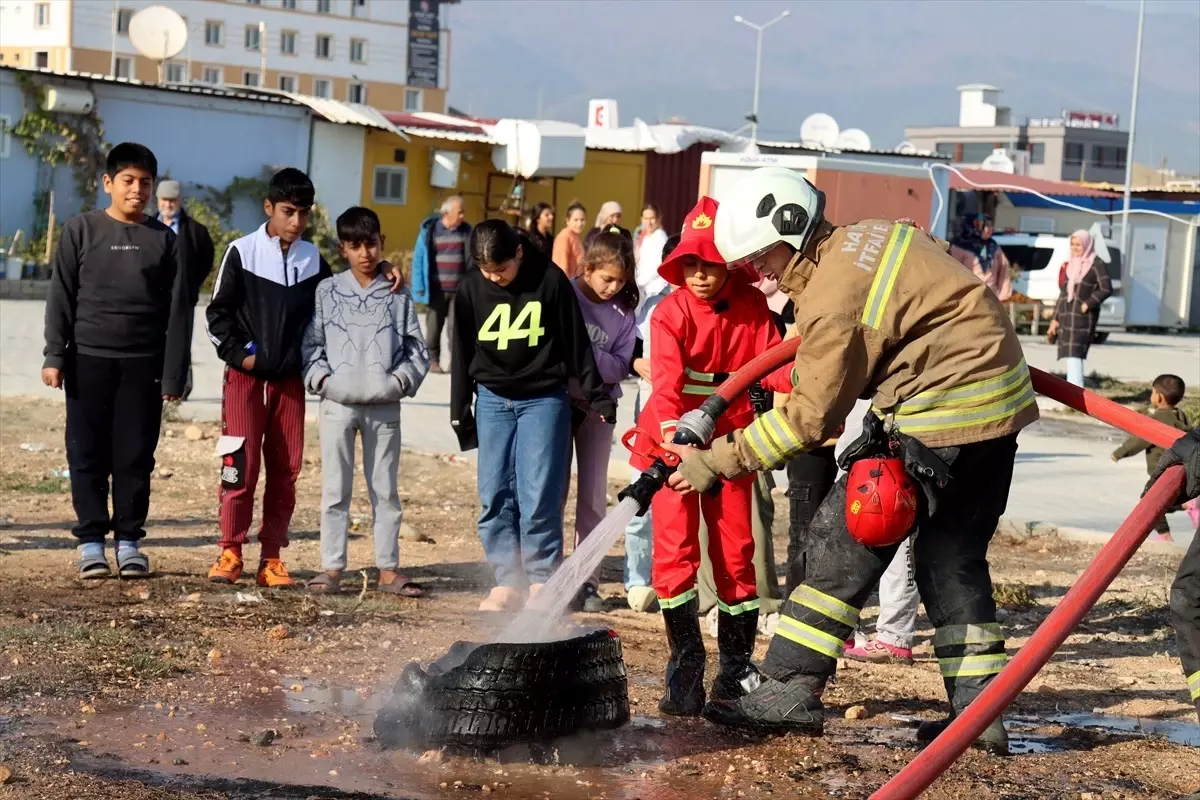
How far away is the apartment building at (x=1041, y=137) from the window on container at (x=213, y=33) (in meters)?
38.0

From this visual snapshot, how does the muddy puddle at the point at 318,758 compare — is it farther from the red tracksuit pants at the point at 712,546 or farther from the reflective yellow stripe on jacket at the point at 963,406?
the reflective yellow stripe on jacket at the point at 963,406

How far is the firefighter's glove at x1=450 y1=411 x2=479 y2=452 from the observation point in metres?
7.95

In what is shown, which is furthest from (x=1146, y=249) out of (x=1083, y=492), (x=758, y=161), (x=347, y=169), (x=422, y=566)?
(x=422, y=566)

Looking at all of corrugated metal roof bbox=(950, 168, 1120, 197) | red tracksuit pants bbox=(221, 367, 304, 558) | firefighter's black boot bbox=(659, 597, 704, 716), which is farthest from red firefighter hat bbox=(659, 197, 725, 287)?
corrugated metal roof bbox=(950, 168, 1120, 197)

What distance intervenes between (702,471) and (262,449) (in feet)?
11.2

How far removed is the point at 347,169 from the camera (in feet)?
114

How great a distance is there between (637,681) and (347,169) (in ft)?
96.4

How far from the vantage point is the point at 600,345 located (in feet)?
26.4

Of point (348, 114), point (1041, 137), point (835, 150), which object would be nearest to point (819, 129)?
point (835, 150)

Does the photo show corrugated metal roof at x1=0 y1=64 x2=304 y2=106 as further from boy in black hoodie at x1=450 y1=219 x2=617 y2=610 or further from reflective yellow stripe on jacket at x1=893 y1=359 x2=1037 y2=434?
reflective yellow stripe on jacket at x1=893 y1=359 x2=1037 y2=434

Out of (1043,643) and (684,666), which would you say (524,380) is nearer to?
(684,666)

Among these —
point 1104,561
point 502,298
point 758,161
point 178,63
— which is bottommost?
point 1104,561

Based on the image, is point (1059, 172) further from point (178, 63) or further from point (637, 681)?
point (637, 681)

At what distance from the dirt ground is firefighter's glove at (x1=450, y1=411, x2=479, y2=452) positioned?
81cm
